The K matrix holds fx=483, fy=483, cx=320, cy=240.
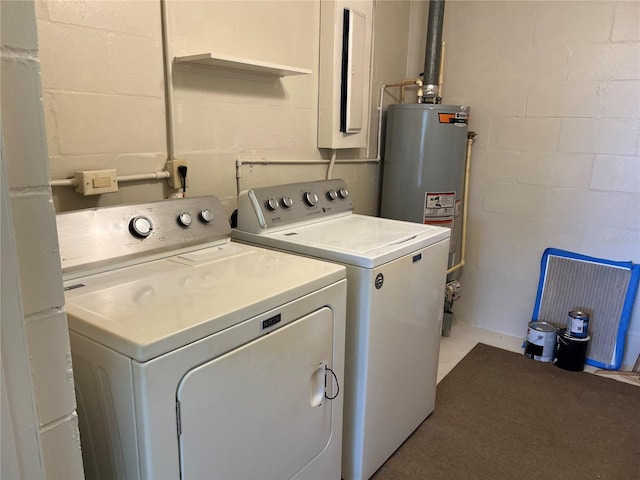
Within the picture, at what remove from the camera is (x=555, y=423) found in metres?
2.24

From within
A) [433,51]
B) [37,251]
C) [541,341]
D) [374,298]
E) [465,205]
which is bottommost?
[541,341]

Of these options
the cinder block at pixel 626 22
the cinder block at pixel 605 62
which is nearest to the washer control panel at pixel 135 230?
the cinder block at pixel 605 62

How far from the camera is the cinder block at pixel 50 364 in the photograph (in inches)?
29.2

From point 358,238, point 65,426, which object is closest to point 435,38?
point 358,238

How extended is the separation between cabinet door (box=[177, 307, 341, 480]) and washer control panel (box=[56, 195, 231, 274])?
513mm

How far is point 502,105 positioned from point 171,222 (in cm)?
220

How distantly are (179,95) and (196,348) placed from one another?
1.11 m

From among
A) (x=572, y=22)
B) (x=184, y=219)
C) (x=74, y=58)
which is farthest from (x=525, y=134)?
(x=74, y=58)

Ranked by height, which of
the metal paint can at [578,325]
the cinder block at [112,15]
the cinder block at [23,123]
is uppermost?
the cinder block at [112,15]

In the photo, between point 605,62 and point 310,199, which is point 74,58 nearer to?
point 310,199

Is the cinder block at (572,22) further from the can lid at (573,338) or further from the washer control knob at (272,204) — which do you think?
the washer control knob at (272,204)

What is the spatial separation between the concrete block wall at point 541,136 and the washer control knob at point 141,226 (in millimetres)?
2223

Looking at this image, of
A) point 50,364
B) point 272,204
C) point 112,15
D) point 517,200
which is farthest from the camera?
point 517,200

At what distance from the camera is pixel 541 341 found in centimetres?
280
